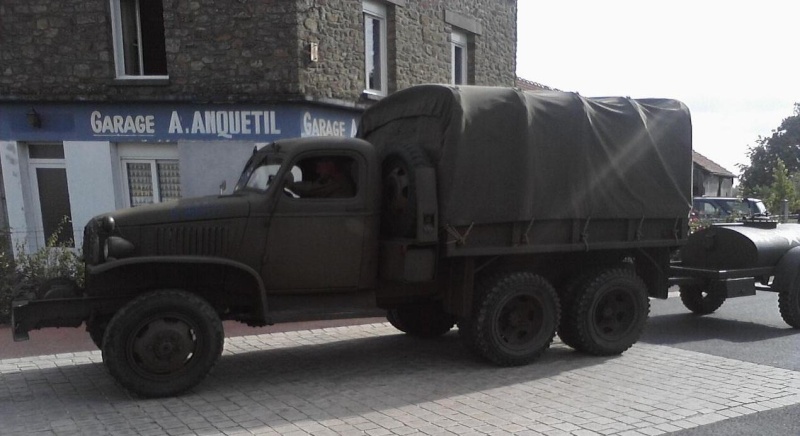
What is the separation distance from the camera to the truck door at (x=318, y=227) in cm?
543

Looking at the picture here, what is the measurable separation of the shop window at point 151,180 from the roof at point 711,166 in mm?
41446

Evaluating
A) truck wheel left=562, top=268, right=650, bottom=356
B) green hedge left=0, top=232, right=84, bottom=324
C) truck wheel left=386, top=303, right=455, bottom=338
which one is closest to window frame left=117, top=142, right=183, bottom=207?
green hedge left=0, top=232, right=84, bottom=324

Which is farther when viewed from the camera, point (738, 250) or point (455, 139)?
point (738, 250)

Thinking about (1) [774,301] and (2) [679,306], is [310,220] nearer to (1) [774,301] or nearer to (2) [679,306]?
(2) [679,306]

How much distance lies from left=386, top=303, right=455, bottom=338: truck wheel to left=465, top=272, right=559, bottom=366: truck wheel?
1071 millimetres

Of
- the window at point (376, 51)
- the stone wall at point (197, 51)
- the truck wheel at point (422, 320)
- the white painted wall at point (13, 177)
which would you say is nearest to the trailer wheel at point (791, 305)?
the truck wheel at point (422, 320)

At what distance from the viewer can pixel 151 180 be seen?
1124cm

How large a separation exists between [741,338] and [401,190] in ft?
15.8

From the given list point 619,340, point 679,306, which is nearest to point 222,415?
point 619,340

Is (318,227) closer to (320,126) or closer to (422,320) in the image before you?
(422,320)

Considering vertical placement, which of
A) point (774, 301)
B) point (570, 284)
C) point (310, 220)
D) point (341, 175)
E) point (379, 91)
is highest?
point (379, 91)

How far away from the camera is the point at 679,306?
9.88 m

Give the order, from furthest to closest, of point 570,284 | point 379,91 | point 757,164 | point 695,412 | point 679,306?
1. point 757,164
2. point 379,91
3. point 679,306
4. point 570,284
5. point 695,412

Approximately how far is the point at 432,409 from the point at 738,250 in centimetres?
539
